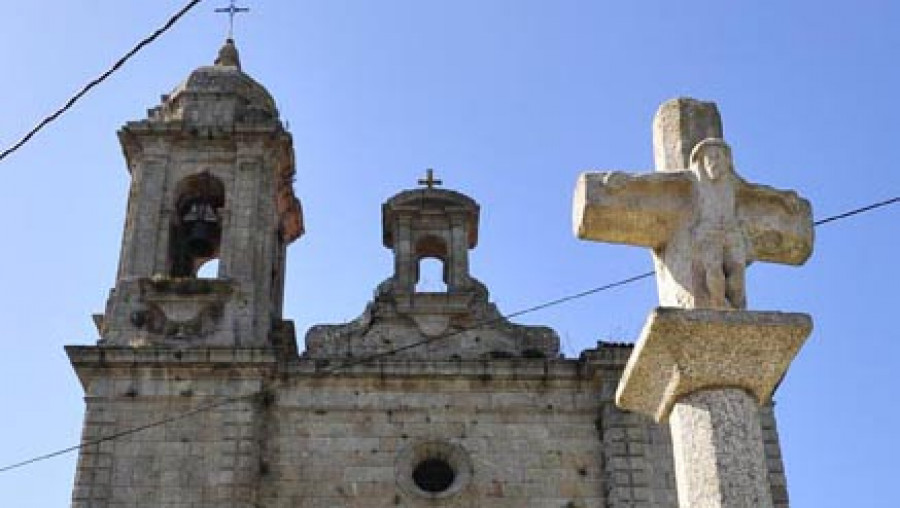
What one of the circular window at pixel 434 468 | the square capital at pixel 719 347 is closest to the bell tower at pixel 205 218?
the circular window at pixel 434 468

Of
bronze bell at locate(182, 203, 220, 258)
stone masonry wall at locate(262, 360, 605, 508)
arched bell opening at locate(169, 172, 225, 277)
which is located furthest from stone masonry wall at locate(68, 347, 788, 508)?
bronze bell at locate(182, 203, 220, 258)

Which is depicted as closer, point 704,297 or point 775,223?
point 704,297

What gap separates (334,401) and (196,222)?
3414mm

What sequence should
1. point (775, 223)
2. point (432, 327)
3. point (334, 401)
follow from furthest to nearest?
point (432, 327) → point (334, 401) → point (775, 223)

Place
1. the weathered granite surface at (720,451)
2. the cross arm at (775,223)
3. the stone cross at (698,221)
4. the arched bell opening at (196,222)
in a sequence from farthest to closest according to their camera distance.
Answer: the arched bell opening at (196,222) < the cross arm at (775,223) < the stone cross at (698,221) < the weathered granite surface at (720,451)

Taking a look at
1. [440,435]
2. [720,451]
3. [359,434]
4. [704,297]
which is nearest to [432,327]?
[440,435]

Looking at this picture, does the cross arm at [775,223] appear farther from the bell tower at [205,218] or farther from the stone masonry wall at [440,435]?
the bell tower at [205,218]

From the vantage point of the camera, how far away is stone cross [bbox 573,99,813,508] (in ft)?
17.3

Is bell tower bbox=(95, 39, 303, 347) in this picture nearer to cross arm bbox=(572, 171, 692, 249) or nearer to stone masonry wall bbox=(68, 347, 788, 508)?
stone masonry wall bbox=(68, 347, 788, 508)

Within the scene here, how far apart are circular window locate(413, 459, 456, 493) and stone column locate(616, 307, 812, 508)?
929 cm

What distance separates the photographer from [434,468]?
14719mm

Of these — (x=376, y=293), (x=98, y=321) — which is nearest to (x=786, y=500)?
(x=376, y=293)

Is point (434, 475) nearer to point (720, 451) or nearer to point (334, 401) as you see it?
point (334, 401)

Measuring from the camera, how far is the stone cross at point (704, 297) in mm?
5266
